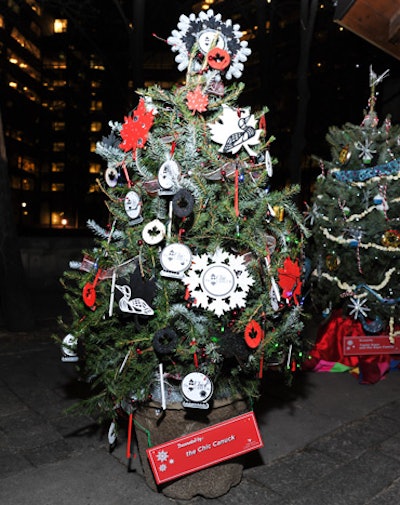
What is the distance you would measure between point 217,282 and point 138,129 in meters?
1.10

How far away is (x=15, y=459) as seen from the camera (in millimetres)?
3543

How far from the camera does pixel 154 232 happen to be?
2740 mm

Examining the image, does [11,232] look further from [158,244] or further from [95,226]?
[158,244]

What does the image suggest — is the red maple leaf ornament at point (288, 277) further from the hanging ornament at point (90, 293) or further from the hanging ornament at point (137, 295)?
the hanging ornament at point (90, 293)

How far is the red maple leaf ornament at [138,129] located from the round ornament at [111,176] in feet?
0.84

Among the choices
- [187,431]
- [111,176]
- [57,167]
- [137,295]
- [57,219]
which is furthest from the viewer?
[57,219]

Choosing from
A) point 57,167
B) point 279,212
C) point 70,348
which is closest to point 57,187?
point 57,167

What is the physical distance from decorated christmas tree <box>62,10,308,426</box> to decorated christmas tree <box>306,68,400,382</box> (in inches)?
113

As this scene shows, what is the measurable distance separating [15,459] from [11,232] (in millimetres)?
4869

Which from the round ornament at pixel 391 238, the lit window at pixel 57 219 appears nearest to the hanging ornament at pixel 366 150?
the round ornament at pixel 391 238

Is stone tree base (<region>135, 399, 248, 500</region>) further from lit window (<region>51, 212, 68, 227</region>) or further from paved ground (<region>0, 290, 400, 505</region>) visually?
lit window (<region>51, 212, 68, 227</region>)

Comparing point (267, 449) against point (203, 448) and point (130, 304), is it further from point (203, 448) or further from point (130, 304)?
point (130, 304)

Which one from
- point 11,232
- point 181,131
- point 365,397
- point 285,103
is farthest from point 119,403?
point 285,103

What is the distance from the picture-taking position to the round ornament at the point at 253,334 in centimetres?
268
